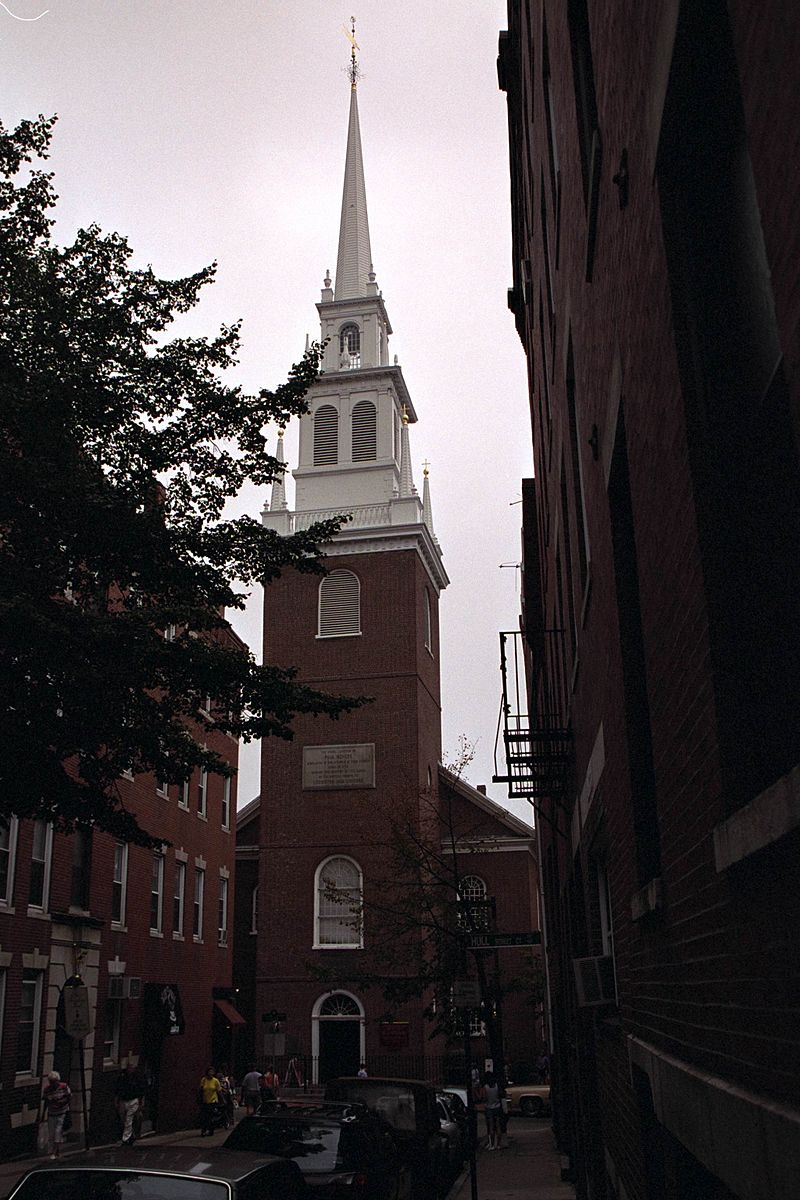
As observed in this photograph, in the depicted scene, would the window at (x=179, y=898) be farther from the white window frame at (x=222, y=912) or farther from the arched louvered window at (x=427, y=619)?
the arched louvered window at (x=427, y=619)

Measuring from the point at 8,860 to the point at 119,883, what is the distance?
249 inches

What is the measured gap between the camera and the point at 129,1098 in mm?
24219

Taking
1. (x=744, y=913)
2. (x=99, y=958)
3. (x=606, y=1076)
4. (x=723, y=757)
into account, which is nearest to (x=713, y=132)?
(x=723, y=757)

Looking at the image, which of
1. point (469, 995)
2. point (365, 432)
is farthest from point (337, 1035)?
point (365, 432)

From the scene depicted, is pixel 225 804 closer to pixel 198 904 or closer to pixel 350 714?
pixel 198 904

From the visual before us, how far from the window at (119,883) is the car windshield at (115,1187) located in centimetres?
2088

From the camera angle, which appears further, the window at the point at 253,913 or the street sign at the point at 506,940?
the window at the point at 253,913

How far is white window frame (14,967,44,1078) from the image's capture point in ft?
70.7

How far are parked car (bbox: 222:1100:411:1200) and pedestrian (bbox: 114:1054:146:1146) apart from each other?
13.9 m

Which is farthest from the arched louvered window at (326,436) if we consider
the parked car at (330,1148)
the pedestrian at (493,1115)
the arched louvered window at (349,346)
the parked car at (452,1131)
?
the parked car at (330,1148)

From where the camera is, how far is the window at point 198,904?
33.5 metres

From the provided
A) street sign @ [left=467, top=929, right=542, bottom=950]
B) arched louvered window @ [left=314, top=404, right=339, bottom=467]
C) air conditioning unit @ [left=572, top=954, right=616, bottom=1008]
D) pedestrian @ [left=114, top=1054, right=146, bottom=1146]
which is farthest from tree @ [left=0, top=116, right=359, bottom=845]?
arched louvered window @ [left=314, top=404, right=339, bottom=467]

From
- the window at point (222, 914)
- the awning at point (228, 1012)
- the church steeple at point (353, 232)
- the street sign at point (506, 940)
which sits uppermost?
the church steeple at point (353, 232)

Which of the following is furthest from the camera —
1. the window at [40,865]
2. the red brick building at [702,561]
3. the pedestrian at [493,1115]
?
the pedestrian at [493,1115]
